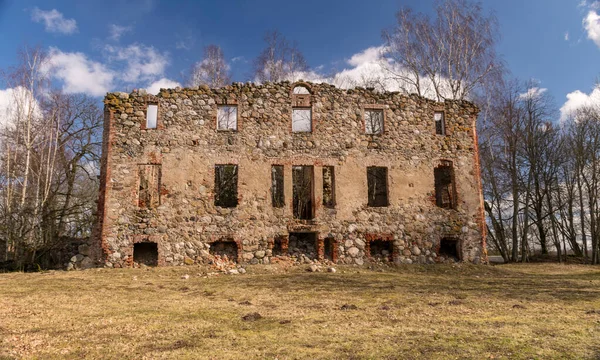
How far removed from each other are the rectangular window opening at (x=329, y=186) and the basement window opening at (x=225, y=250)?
313 cm

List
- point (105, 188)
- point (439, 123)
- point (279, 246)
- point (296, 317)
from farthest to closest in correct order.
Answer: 1. point (439, 123)
2. point (279, 246)
3. point (105, 188)
4. point (296, 317)

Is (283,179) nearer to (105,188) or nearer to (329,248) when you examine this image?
(329,248)

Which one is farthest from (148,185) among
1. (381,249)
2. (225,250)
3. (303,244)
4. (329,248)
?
(381,249)

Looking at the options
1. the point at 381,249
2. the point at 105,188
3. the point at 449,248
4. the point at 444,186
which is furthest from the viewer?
the point at 444,186

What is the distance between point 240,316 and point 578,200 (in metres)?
19.8

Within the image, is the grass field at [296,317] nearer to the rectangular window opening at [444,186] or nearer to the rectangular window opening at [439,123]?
the rectangular window opening at [444,186]

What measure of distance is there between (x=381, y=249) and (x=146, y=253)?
725 cm

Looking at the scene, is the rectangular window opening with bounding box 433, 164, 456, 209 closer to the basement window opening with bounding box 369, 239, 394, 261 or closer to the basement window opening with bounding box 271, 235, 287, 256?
the basement window opening with bounding box 369, 239, 394, 261

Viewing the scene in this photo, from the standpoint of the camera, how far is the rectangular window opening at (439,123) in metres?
14.0

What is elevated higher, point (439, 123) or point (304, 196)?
point (439, 123)

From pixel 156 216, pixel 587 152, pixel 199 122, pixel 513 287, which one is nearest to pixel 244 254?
pixel 156 216

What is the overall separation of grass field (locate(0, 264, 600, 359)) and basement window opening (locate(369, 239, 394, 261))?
7.08ft

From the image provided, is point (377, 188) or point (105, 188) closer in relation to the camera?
point (105, 188)

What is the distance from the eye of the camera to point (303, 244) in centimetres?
1286
